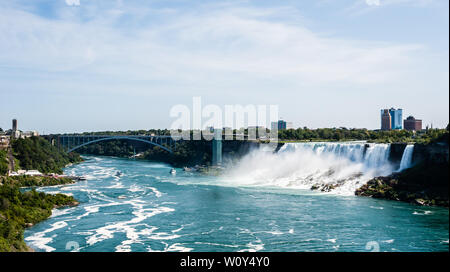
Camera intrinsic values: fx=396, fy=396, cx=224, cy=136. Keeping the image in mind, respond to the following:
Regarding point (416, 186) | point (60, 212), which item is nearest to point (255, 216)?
point (416, 186)

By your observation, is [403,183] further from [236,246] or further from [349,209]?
[236,246]

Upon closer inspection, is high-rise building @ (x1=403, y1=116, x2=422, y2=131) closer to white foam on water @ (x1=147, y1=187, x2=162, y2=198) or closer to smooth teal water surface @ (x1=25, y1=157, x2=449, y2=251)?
smooth teal water surface @ (x1=25, y1=157, x2=449, y2=251)

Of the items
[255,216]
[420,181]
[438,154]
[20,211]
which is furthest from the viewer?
[255,216]

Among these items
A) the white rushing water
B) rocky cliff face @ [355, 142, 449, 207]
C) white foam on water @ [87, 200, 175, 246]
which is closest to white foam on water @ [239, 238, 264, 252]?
white foam on water @ [87, 200, 175, 246]

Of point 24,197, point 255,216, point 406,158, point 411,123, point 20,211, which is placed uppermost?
point 411,123

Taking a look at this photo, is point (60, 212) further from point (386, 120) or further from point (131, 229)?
point (386, 120)

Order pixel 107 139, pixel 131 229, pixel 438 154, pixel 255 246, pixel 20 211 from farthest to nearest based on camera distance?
pixel 107 139, pixel 20 211, pixel 131 229, pixel 438 154, pixel 255 246

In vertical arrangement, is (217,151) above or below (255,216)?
above
